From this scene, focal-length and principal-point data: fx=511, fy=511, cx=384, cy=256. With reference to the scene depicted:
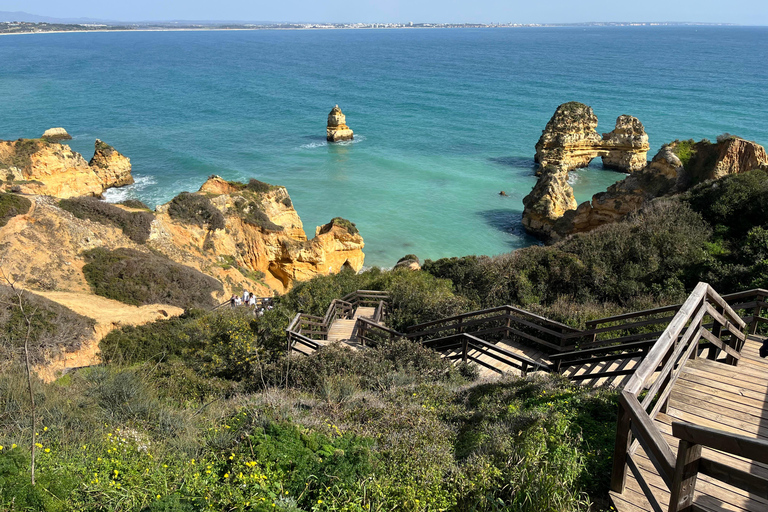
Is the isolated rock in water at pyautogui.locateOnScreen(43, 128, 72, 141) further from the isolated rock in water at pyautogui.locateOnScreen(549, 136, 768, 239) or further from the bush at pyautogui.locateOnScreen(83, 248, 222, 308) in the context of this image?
the isolated rock in water at pyautogui.locateOnScreen(549, 136, 768, 239)

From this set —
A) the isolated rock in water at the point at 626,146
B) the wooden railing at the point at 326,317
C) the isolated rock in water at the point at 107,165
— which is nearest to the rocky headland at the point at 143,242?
the isolated rock in water at the point at 107,165

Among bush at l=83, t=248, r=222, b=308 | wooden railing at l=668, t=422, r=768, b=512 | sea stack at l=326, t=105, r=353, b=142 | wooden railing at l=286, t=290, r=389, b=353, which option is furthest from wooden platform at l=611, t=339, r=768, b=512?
sea stack at l=326, t=105, r=353, b=142

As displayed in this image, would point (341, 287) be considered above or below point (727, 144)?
below

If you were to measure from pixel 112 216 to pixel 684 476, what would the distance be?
27.7 metres

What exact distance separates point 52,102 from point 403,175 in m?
67.3

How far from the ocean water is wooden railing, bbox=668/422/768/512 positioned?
31602 mm

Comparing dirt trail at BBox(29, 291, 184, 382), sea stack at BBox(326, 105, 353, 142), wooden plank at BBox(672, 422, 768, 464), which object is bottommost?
dirt trail at BBox(29, 291, 184, 382)

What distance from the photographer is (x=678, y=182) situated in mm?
31109

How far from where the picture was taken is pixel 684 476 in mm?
3508

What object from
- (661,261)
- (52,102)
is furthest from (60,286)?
(52,102)

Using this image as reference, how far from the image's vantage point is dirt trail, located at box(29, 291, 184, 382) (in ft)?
49.9

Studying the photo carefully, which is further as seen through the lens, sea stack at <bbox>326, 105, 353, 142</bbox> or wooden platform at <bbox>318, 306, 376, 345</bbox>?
sea stack at <bbox>326, 105, 353, 142</bbox>

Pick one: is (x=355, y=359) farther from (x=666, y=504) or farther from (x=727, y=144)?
(x=727, y=144)

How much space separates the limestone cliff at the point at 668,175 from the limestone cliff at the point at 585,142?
716 inches
